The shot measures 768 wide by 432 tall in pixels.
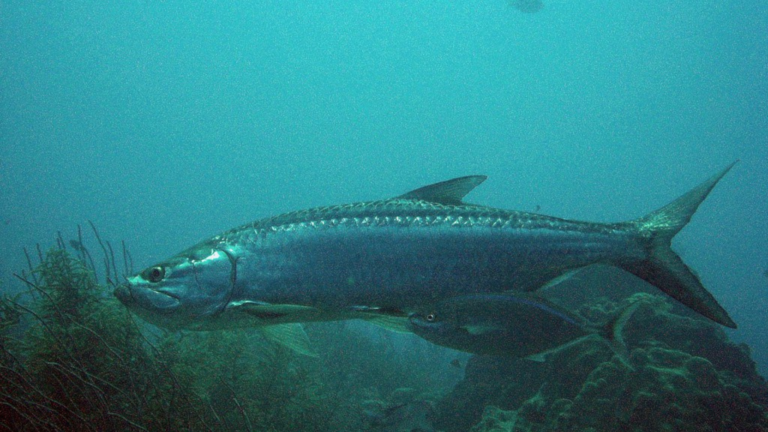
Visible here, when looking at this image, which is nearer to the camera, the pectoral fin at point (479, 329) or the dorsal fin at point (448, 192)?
the pectoral fin at point (479, 329)

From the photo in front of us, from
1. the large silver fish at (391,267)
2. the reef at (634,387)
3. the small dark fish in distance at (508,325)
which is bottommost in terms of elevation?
the reef at (634,387)

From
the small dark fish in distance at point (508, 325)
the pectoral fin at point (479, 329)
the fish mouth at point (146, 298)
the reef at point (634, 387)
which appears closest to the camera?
the fish mouth at point (146, 298)

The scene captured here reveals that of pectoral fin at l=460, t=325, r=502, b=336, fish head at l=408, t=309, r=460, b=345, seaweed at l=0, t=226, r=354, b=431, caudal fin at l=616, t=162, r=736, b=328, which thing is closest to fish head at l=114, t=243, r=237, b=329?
seaweed at l=0, t=226, r=354, b=431

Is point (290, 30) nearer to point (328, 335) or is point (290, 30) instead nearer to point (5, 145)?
point (5, 145)

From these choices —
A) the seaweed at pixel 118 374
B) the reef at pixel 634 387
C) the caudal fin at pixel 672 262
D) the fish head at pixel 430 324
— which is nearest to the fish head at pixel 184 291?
the seaweed at pixel 118 374

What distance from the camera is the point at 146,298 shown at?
8.57 ft

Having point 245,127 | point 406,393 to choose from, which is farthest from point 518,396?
point 245,127

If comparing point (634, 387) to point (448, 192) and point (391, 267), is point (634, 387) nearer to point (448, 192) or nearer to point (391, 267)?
point (448, 192)

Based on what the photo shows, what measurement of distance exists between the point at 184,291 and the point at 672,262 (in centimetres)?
344

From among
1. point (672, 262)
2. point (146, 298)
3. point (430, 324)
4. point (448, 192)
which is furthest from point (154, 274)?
point (672, 262)

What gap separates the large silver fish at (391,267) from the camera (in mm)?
2604

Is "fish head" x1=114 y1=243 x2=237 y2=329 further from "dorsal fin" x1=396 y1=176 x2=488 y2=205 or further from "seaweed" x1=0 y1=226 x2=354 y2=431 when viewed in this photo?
"dorsal fin" x1=396 y1=176 x2=488 y2=205

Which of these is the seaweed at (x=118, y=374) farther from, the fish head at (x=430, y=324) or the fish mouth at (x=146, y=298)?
the fish head at (x=430, y=324)

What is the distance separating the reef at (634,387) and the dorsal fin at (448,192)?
7.37 feet
